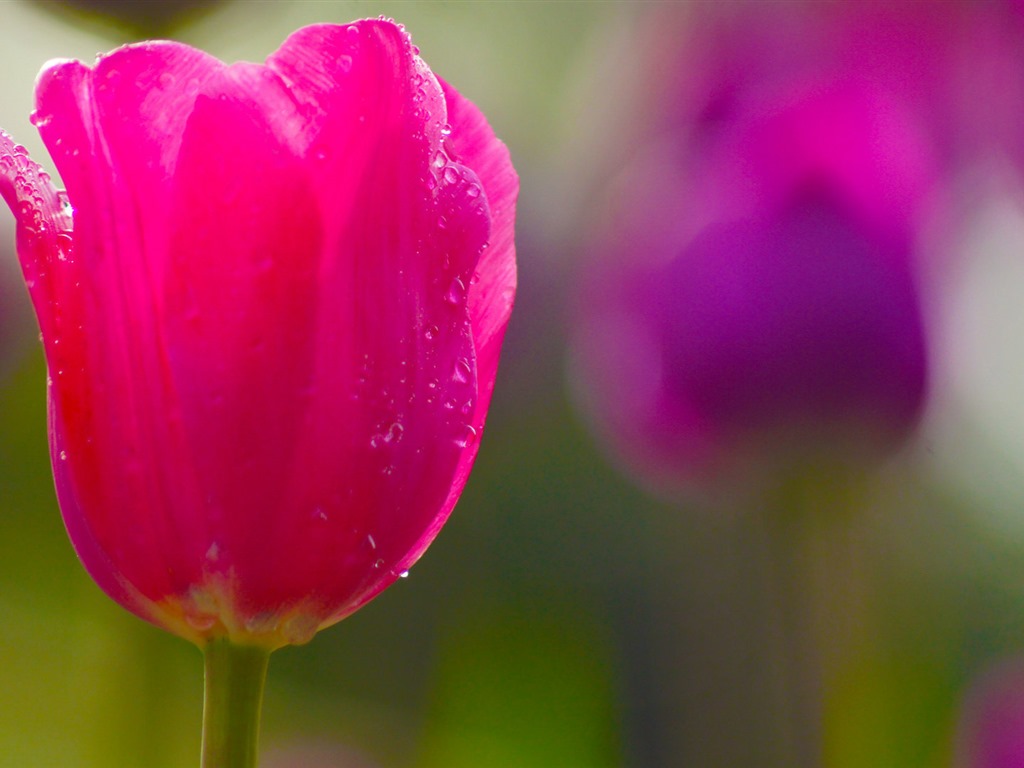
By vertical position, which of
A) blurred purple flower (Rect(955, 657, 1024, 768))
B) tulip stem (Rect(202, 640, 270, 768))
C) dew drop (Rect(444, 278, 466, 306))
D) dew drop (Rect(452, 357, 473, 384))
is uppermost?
dew drop (Rect(444, 278, 466, 306))

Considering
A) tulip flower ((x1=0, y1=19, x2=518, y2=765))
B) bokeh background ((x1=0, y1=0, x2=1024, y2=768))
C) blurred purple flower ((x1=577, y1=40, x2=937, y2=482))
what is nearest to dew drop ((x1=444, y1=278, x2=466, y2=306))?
tulip flower ((x1=0, y1=19, x2=518, y2=765))

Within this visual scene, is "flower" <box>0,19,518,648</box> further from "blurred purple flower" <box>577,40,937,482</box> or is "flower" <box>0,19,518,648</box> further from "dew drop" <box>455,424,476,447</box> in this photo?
"blurred purple flower" <box>577,40,937,482</box>

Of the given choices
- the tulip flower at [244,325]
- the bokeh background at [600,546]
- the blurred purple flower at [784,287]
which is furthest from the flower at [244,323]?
the bokeh background at [600,546]

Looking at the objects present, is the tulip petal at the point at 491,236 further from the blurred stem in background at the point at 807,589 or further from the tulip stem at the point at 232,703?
the blurred stem in background at the point at 807,589

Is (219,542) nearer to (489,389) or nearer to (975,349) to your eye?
(489,389)

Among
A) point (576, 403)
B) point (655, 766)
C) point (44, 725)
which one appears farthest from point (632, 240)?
point (44, 725)
